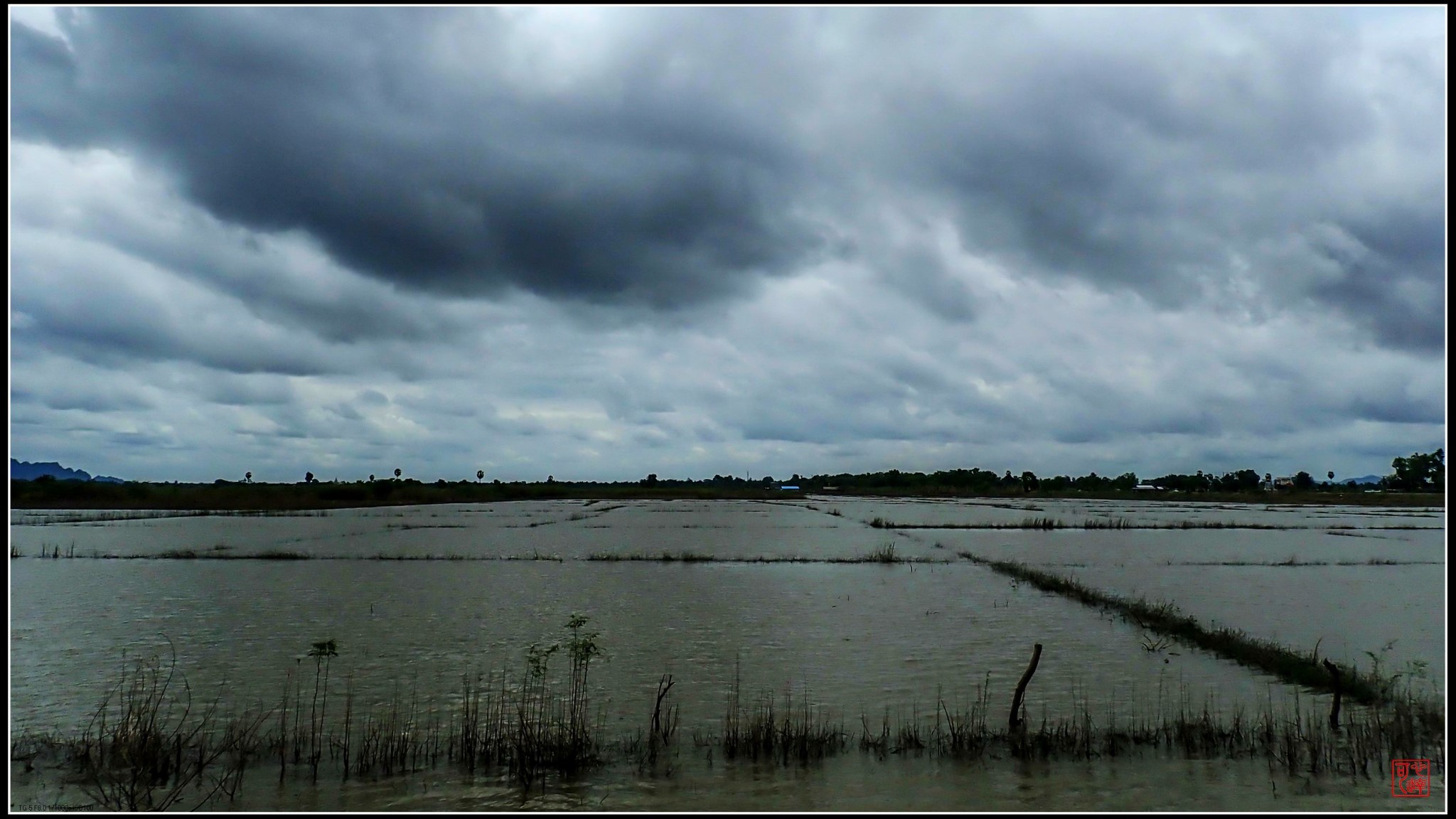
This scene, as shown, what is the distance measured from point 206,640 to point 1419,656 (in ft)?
57.8

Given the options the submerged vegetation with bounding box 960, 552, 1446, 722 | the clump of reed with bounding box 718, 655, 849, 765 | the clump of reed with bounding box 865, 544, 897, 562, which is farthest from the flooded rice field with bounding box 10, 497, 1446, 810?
the clump of reed with bounding box 865, 544, 897, 562

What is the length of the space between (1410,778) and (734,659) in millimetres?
7175

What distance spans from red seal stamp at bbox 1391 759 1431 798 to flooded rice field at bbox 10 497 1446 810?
0.38ft

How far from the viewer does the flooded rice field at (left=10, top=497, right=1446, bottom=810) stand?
269 inches

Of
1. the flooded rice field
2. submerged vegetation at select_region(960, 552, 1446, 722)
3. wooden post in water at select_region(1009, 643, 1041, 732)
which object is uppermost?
wooden post in water at select_region(1009, 643, 1041, 732)

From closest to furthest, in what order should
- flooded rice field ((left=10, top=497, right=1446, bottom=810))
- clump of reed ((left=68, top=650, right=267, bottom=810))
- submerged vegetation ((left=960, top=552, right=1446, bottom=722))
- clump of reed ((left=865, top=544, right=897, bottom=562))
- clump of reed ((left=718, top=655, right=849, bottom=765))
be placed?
1. clump of reed ((left=68, top=650, right=267, bottom=810))
2. flooded rice field ((left=10, top=497, right=1446, bottom=810))
3. clump of reed ((left=718, top=655, right=849, bottom=765))
4. submerged vegetation ((left=960, top=552, right=1446, bottom=722))
5. clump of reed ((left=865, top=544, right=897, bottom=562))

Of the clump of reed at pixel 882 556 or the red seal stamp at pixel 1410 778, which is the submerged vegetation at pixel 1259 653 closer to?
the red seal stamp at pixel 1410 778

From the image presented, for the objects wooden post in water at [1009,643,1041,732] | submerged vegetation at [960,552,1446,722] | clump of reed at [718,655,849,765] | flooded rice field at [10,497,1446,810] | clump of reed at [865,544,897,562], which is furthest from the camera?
clump of reed at [865,544,897,562]

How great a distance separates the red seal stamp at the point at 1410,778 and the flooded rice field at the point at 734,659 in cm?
12

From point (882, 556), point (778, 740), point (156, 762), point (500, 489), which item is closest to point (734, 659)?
point (778, 740)

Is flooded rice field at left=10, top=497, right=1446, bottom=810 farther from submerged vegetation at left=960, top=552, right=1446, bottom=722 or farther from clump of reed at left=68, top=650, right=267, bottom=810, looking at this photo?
submerged vegetation at left=960, top=552, right=1446, bottom=722

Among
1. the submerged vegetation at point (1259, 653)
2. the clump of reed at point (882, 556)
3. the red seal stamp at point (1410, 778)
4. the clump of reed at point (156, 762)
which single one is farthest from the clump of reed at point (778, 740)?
the clump of reed at point (882, 556)

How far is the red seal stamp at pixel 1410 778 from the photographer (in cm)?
683

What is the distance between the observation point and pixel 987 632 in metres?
13.5
